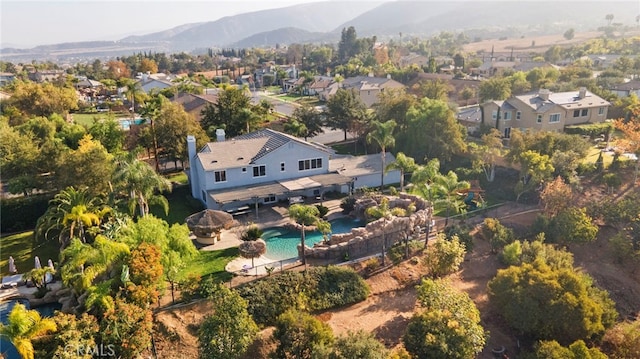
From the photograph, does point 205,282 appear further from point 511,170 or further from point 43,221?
point 511,170

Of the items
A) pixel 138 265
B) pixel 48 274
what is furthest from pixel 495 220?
pixel 48 274

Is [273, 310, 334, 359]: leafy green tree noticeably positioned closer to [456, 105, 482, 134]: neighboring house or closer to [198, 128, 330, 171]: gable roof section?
[198, 128, 330, 171]: gable roof section

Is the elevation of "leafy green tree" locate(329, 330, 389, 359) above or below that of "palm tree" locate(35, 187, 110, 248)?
below

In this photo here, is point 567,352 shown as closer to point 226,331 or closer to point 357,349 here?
point 357,349

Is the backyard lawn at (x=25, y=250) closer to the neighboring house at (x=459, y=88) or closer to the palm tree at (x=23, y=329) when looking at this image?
the palm tree at (x=23, y=329)

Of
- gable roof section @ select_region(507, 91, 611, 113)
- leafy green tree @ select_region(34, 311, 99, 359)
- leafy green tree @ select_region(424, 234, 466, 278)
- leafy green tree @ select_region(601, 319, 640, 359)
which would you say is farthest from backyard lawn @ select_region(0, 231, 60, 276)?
gable roof section @ select_region(507, 91, 611, 113)

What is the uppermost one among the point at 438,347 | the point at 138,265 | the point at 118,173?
the point at 118,173
